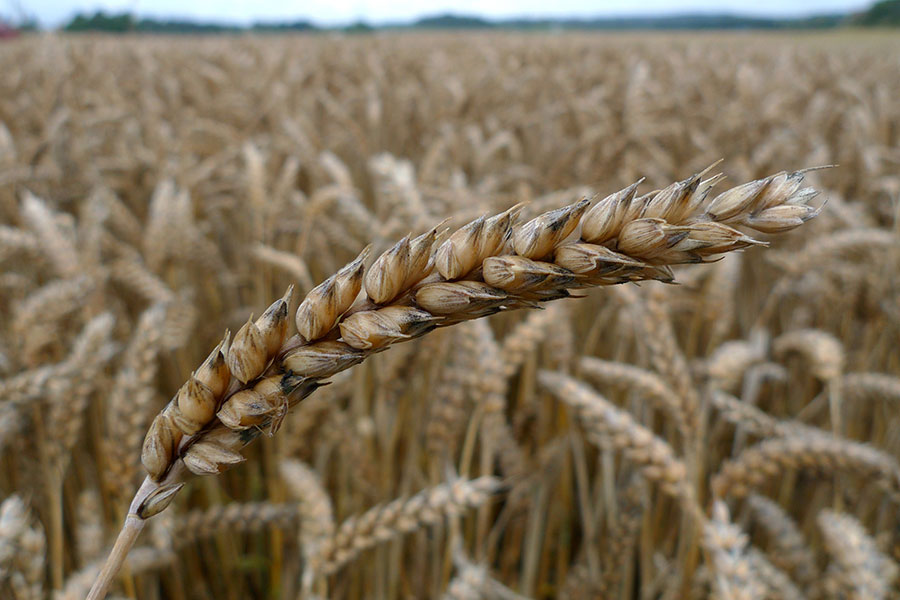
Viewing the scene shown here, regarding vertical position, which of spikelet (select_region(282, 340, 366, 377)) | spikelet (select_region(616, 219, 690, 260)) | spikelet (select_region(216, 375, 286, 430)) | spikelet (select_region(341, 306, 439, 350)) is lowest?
spikelet (select_region(216, 375, 286, 430))

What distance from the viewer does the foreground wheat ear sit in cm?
40

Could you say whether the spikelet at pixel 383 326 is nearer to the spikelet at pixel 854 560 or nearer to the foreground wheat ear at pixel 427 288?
the foreground wheat ear at pixel 427 288

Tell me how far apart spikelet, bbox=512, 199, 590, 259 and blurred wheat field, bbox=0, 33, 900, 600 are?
436 millimetres

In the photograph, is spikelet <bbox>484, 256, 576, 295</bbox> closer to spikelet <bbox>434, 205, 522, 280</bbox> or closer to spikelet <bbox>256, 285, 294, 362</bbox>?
spikelet <bbox>434, 205, 522, 280</bbox>

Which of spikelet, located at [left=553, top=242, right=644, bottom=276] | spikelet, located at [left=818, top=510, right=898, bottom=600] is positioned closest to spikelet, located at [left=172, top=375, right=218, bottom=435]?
spikelet, located at [left=553, top=242, right=644, bottom=276]

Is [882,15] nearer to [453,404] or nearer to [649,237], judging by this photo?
[453,404]

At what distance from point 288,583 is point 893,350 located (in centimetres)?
169

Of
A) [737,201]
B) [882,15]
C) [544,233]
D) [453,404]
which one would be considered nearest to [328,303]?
[544,233]

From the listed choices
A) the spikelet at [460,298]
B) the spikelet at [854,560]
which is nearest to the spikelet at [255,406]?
the spikelet at [460,298]

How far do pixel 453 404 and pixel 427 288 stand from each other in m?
0.88

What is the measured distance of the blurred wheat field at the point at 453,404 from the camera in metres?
1.05

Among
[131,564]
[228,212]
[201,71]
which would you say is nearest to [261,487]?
[131,564]

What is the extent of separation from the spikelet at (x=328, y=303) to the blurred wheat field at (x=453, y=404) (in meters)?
0.47

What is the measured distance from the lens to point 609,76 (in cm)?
643
